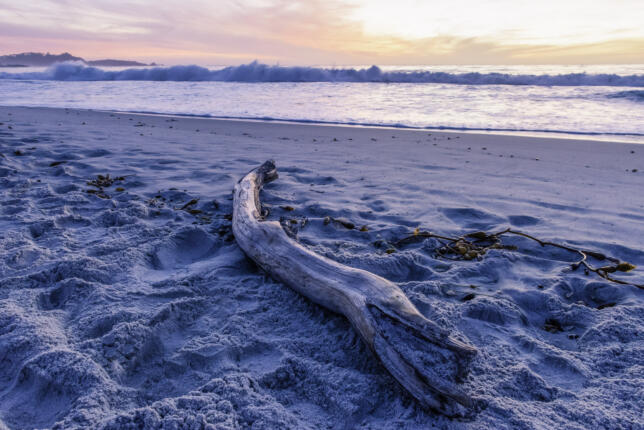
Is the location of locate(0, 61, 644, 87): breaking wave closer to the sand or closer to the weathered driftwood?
the sand

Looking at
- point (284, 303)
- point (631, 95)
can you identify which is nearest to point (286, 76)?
point (631, 95)

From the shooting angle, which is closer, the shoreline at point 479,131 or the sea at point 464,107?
the shoreline at point 479,131

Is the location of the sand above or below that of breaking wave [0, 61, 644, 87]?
below

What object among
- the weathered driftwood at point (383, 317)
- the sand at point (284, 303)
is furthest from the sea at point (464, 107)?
the weathered driftwood at point (383, 317)

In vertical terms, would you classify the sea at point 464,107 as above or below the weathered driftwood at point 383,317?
above

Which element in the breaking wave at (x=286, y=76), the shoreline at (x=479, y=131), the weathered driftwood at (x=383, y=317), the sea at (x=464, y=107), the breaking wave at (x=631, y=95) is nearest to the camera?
the weathered driftwood at (x=383, y=317)

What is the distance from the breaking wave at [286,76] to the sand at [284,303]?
17.0 m

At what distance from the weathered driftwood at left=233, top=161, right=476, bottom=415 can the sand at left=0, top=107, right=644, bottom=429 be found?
84mm

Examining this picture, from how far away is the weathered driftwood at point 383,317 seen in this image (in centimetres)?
133

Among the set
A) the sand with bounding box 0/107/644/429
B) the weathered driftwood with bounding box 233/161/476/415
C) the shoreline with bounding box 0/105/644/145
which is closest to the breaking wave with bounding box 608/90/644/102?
the shoreline with bounding box 0/105/644/145

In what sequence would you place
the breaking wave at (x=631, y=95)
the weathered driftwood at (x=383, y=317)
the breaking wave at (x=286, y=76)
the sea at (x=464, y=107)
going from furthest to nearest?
the breaking wave at (x=286, y=76), the breaking wave at (x=631, y=95), the sea at (x=464, y=107), the weathered driftwood at (x=383, y=317)

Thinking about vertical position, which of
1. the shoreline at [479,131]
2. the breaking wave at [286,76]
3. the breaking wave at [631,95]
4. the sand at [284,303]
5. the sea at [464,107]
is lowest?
the sand at [284,303]

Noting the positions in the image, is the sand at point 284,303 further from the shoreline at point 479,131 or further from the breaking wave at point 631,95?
the breaking wave at point 631,95

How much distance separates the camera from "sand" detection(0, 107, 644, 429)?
1378 millimetres
